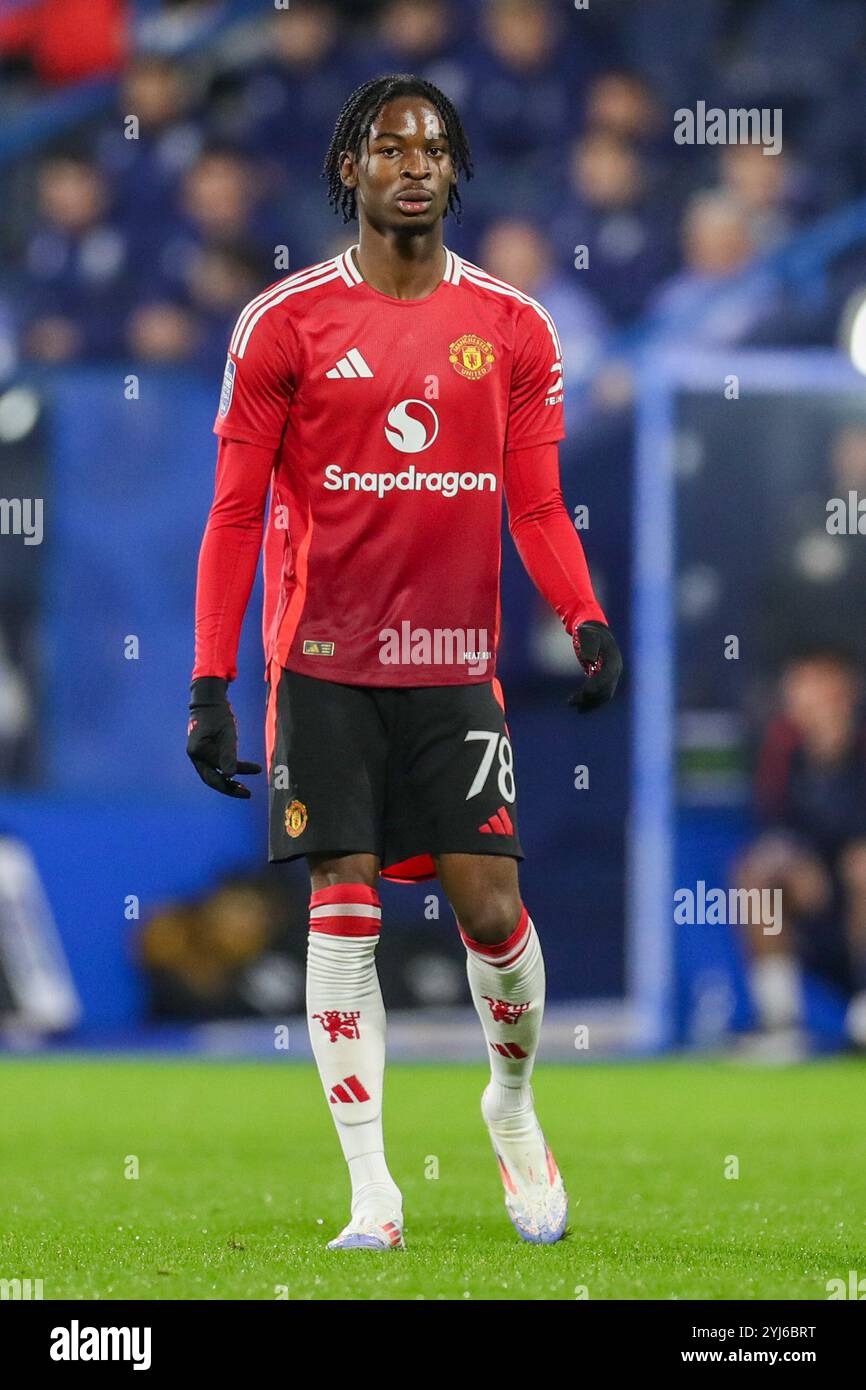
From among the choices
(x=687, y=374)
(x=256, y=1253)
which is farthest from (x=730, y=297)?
(x=256, y=1253)

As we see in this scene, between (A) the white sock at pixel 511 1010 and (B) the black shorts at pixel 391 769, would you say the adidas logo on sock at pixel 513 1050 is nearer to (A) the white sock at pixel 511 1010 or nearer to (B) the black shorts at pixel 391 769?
(A) the white sock at pixel 511 1010

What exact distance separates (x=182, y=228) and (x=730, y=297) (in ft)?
9.42

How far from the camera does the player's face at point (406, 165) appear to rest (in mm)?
4574

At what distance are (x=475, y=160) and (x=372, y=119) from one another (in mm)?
7174

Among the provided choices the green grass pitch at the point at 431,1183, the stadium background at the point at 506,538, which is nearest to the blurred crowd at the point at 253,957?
the stadium background at the point at 506,538

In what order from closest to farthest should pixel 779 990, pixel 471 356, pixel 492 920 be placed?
pixel 492 920
pixel 471 356
pixel 779 990

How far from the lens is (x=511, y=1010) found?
4730 millimetres

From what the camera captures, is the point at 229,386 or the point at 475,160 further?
the point at 475,160

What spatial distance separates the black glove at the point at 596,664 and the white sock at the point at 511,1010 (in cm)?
49

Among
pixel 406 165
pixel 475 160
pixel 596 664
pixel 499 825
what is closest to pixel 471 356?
pixel 406 165

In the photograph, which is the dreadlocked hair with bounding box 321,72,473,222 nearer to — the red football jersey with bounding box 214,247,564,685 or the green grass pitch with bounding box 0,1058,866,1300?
the red football jersey with bounding box 214,247,564,685

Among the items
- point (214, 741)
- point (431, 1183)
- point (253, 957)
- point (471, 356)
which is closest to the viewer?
point (214, 741)

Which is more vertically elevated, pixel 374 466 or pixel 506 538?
pixel 506 538

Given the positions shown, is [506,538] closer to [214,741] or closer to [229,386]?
[229,386]
